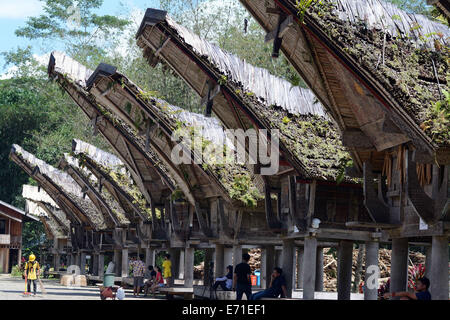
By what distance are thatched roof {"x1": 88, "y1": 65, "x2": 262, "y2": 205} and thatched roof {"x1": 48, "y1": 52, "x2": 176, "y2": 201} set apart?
1185 millimetres

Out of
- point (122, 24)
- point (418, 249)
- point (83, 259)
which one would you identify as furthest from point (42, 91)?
point (418, 249)

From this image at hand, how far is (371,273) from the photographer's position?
56.5 ft

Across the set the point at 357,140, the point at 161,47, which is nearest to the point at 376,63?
the point at 357,140

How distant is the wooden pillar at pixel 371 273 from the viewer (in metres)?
17.1

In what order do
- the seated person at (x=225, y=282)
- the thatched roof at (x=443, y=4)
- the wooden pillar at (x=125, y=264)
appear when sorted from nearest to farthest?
the thatched roof at (x=443, y=4) → the seated person at (x=225, y=282) → the wooden pillar at (x=125, y=264)

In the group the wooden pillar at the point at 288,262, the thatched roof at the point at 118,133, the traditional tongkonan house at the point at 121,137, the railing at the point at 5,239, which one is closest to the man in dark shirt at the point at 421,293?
the wooden pillar at the point at 288,262

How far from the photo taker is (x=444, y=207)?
11.0 meters

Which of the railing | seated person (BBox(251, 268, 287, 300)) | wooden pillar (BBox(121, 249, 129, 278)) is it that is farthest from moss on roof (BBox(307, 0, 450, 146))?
the railing

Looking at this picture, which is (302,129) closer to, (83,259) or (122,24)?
(83,259)

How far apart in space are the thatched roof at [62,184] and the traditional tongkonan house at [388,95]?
22136mm

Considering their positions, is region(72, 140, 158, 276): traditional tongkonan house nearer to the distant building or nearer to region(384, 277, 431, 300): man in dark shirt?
region(384, 277, 431, 300): man in dark shirt

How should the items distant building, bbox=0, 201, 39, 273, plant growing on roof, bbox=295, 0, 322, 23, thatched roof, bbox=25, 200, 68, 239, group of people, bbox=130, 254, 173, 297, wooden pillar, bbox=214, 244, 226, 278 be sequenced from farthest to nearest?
distant building, bbox=0, 201, 39, 273 < thatched roof, bbox=25, 200, 68, 239 < group of people, bbox=130, 254, 173, 297 < wooden pillar, bbox=214, 244, 226, 278 < plant growing on roof, bbox=295, 0, 322, 23

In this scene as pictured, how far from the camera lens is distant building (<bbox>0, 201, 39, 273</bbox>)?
4681 cm

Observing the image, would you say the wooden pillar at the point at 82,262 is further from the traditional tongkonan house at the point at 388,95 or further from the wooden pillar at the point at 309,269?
the traditional tongkonan house at the point at 388,95
